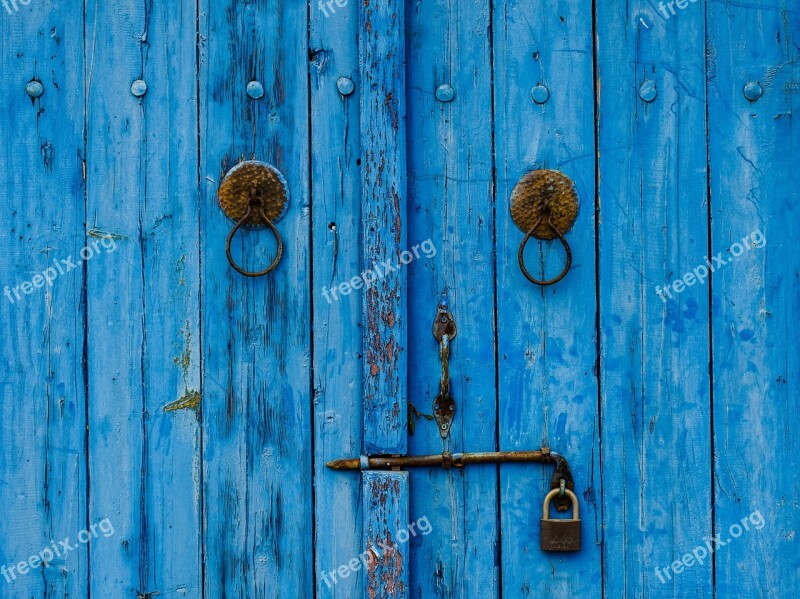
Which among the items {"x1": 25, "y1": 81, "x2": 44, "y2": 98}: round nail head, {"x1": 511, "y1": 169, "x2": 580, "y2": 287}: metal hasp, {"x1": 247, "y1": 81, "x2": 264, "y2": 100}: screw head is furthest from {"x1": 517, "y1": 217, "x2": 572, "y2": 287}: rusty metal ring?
{"x1": 25, "y1": 81, "x2": 44, "y2": 98}: round nail head

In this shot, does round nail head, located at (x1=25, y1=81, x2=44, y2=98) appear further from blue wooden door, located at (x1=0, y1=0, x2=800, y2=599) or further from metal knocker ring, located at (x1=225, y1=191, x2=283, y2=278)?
metal knocker ring, located at (x1=225, y1=191, x2=283, y2=278)

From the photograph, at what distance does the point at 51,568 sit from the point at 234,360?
0.50 m

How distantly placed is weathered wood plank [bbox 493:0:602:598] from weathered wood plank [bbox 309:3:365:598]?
0.26 m

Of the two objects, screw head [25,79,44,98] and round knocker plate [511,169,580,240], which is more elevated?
screw head [25,79,44,98]

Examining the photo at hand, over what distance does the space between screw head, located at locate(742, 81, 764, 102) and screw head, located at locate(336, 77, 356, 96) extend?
70 centimetres

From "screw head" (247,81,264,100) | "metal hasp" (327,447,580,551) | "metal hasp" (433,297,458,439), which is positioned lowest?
"metal hasp" (327,447,580,551)

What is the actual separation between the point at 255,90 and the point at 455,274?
491 millimetres

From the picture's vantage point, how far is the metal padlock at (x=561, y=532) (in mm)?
1506

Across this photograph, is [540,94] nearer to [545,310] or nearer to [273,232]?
[545,310]

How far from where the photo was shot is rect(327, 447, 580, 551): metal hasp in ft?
4.96

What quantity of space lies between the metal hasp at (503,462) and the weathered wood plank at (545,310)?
0.02 metres

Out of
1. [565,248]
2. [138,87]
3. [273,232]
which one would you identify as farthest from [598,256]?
[138,87]

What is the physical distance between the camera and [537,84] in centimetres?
156

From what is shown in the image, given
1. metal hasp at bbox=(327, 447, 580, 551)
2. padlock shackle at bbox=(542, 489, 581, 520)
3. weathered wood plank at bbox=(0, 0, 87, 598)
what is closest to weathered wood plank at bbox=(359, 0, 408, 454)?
metal hasp at bbox=(327, 447, 580, 551)
